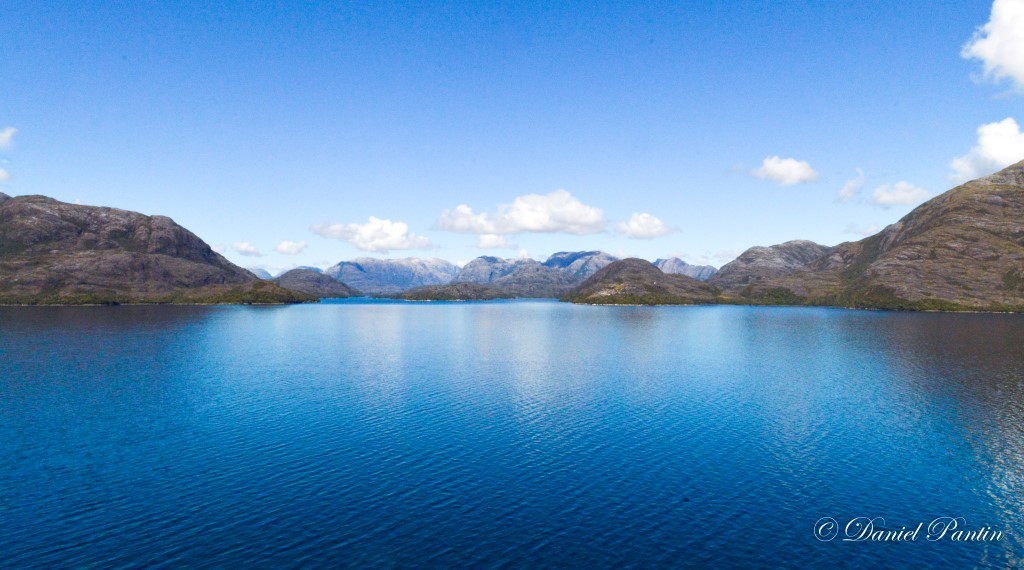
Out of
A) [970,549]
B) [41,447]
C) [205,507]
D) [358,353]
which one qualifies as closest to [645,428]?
[970,549]

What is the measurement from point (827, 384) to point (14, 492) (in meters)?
135

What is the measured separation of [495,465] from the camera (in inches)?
2351

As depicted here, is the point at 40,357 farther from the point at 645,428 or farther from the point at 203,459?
the point at 645,428

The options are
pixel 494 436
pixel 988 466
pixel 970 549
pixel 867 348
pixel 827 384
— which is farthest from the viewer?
pixel 867 348

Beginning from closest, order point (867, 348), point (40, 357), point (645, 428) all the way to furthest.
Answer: point (645, 428) → point (40, 357) → point (867, 348)

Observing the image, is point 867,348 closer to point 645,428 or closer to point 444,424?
point 645,428

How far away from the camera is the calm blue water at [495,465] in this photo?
41.1 metres

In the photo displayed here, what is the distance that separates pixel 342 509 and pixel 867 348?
184 m

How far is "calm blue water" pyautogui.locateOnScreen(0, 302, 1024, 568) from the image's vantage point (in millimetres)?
41094

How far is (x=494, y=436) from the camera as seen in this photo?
71125mm

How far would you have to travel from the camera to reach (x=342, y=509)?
47125mm

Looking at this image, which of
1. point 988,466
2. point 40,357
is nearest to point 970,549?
point 988,466

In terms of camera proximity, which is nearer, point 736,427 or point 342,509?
point 342,509

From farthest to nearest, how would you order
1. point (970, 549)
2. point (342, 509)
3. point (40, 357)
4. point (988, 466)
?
point (40, 357) < point (988, 466) < point (342, 509) < point (970, 549)
